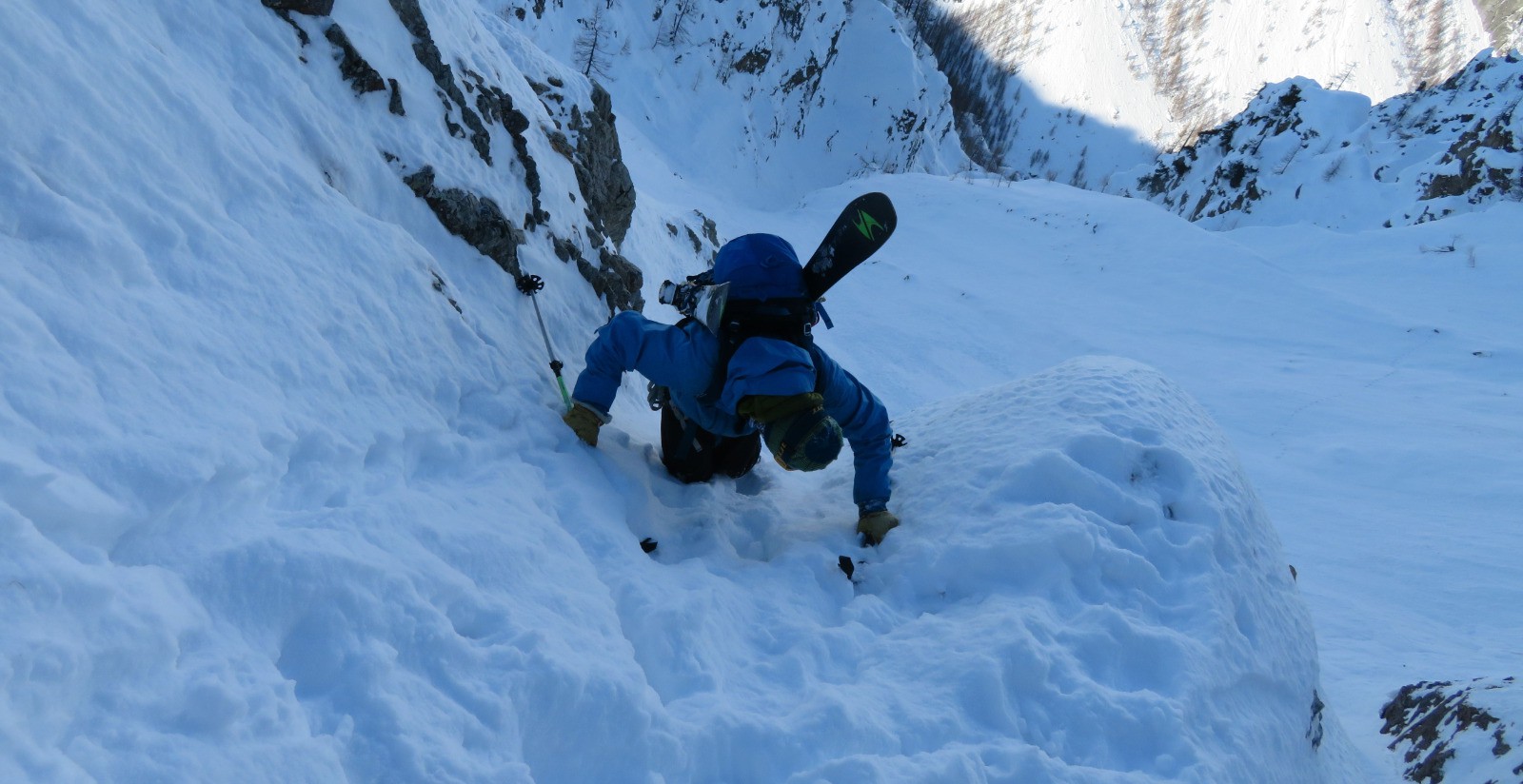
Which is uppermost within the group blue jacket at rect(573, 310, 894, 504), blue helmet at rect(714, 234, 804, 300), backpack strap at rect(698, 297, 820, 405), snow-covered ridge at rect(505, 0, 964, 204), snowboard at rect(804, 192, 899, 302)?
snowboard at rect(804, 192, 899, 302)

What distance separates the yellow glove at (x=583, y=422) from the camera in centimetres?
319

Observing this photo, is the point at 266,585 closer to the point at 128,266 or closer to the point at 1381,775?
the point at 128,266

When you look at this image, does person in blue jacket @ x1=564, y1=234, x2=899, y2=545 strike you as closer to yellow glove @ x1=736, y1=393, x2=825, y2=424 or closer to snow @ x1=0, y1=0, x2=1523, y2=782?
yellow glove @ x1=736, y1=393, x2=825, y2=424

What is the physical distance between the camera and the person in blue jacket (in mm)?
2752

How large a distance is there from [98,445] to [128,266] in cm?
62

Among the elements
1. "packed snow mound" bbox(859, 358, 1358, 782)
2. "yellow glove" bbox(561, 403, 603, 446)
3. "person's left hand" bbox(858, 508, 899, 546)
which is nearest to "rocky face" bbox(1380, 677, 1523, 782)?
"packed snow mound" bbox(859, 358, 1358, 782)

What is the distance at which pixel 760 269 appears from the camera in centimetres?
300

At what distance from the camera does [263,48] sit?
123 inches

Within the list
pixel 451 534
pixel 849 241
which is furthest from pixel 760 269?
pixel 451 534

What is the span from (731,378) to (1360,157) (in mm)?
25236

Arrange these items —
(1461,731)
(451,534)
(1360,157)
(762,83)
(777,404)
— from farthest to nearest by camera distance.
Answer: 1. (762,83)
2. (1360,157)
3. (1461,731)
4. (777,404)
5. (451,534)

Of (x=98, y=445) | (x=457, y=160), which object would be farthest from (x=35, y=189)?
(x=457, y=160)

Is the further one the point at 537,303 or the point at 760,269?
the point at 537,303

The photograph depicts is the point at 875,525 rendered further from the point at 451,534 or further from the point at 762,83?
the point at 762,83
